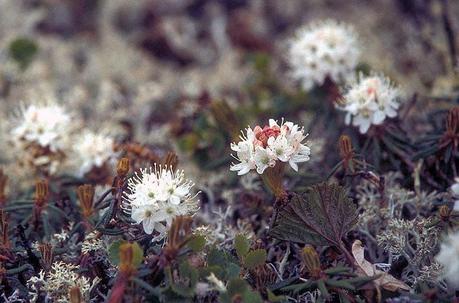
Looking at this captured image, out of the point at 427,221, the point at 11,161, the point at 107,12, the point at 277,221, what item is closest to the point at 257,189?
the point at 277,221

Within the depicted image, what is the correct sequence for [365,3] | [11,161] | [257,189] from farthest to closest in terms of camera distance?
[365,3] < [11,161] < [257,189]

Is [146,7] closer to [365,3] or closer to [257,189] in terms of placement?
[365,3]

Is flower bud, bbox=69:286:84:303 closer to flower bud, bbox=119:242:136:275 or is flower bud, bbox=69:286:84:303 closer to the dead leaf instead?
flower bud, bbox=119:242:136:275

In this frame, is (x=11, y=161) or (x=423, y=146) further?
(x=11, y=161)

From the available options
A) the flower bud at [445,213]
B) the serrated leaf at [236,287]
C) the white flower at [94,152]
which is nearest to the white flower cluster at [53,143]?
Result: the white flower at [94,152]

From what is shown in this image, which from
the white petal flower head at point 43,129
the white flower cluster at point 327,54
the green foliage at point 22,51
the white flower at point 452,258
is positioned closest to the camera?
the white flower at point 452,258

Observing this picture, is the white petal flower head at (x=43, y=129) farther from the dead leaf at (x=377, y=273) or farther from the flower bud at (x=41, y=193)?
the dead leaf at (x=377, y=273)
